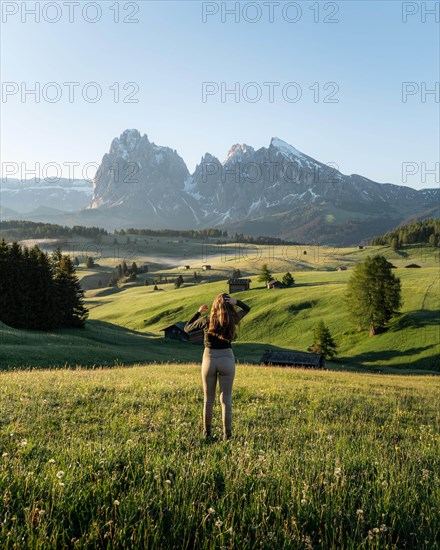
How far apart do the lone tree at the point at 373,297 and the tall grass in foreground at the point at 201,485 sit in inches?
2912

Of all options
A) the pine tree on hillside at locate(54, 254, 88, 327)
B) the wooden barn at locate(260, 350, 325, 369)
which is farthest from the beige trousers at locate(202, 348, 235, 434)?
the pine tree on hillside at locate(54, 254, 88, 327)

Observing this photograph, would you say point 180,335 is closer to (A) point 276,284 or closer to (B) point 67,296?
(B) point 67,296

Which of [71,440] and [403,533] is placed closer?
[403,533]

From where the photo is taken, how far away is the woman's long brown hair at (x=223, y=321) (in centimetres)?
922

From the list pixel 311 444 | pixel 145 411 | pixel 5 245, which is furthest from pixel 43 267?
pixel 311 444

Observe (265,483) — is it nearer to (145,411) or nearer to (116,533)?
(116,533)

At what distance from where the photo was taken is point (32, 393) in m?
12.8

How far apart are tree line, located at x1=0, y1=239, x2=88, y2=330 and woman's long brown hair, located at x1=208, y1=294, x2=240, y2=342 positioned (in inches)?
2389

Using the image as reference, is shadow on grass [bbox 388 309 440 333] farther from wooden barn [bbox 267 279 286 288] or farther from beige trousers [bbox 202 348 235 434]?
beige trousers [bbox 202 348 235 434]

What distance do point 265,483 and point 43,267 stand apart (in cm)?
6618

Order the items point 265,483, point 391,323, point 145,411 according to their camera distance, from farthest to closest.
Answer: point 391,323
point 145,411
point 265,483

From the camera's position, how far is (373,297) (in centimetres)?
8125

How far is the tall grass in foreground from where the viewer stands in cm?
468

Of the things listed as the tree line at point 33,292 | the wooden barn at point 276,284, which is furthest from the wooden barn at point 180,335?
the wooden barn at point 276,284
